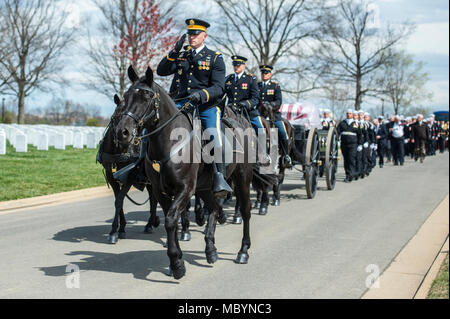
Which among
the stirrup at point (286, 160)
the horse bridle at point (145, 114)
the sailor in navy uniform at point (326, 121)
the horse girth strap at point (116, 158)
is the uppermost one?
the sailor in navy uniform at point (326, 121)

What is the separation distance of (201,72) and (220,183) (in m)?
1.36

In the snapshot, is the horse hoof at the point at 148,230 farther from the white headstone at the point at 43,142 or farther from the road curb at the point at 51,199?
the white headstone at the point at 43,142

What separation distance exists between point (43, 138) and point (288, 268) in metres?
17.6

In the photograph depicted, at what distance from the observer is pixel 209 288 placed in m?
5.96

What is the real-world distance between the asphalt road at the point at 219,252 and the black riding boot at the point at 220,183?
902 mm

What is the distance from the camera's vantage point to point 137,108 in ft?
19.2

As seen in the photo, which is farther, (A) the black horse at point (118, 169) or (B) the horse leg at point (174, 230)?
(A) the black horse at point (118, 169)

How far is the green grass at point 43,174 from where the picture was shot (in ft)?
42.7

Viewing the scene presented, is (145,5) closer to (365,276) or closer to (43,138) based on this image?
(43,138)

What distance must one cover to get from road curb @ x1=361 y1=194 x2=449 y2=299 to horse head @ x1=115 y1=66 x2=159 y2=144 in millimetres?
2823

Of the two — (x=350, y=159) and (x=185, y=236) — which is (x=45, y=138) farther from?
(x=185, y=236)

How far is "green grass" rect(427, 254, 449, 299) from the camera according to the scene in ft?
19.7

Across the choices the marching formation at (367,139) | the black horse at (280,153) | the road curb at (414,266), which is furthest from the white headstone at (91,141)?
the road curb at (414,266)

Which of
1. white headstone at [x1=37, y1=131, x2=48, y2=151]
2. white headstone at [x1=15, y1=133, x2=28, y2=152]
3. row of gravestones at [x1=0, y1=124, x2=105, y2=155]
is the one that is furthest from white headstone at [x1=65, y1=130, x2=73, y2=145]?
white headstone at [x1=15, y1=133, x2=28, y2=152]
